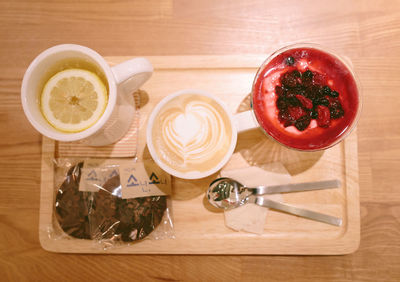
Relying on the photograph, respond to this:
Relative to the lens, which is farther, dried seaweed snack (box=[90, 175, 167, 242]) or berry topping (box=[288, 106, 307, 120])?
dried seaweed snack (box=[90, 175, 167, 242])

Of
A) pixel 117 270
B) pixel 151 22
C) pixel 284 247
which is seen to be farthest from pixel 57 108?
pixel 284 247

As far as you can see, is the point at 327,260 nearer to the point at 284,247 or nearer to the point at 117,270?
the point at 284,247

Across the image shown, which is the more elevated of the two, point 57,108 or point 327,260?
point 57,108

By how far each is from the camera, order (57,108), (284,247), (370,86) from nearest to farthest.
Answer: (57,108) < (284,247) < (370,86)

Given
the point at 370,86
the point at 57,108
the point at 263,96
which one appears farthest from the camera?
the point at 370,86

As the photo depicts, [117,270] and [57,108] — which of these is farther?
[117,270]

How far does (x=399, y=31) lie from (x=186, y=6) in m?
0.94

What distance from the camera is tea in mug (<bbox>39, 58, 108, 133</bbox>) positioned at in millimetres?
888

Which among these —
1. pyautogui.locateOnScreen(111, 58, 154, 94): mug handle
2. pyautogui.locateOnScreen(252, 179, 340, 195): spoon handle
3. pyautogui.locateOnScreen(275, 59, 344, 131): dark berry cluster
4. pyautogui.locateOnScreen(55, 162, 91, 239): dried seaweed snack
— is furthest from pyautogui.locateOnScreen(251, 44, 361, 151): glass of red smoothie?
pyautogui.locateOnScreen(55, 162, 91, 239): dried seaweed snack

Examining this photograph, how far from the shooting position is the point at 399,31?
1.23 metres

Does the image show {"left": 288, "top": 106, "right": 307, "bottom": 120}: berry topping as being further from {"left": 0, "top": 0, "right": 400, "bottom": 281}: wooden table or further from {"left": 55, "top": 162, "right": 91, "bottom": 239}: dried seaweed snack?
{"left": 55, "top": 162, "right": 91, "bottom": 239}: dried seaweed snack

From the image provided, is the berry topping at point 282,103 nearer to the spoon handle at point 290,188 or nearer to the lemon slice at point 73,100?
the spoon handle at point 290,188

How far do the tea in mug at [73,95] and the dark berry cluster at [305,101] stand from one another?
60cm

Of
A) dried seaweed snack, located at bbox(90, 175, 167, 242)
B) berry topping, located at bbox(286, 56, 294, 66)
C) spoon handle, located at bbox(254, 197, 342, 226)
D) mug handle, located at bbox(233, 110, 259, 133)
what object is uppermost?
berry topping, located at bbox(286, 56, 294, 66)
